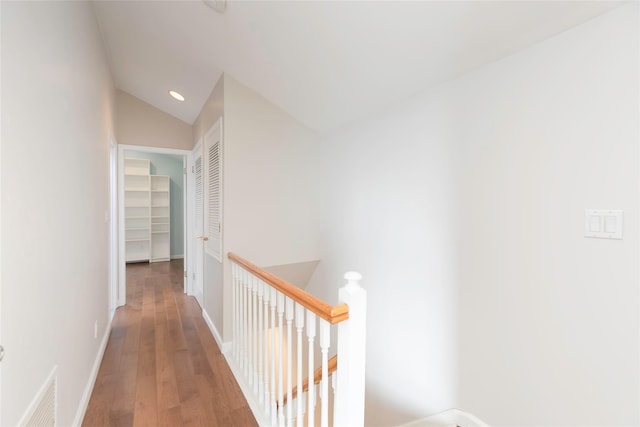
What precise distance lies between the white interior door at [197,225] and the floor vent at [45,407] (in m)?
2.14

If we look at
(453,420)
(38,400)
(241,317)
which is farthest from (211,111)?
(453,420)

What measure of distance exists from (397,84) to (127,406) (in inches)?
112

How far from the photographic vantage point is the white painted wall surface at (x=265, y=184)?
2.47 meters

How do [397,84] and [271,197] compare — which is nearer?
[397,84]

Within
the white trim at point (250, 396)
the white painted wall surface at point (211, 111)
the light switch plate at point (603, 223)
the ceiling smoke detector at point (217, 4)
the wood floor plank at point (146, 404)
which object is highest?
the ceiling smoke detector at point (217, 4)

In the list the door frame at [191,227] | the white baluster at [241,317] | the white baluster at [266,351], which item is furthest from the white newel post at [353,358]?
the door frame at [191,227]

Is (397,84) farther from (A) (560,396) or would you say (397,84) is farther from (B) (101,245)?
(B) (101,245)

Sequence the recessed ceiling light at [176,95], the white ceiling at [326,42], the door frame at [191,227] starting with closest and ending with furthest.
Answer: the white ceiling at [326,42] → the recessed ceiling light at [176,95] → the door frame at [191,227]

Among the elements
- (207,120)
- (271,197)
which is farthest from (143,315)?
(207,120)

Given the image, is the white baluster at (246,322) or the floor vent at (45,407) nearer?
the floor vent at (45,407)

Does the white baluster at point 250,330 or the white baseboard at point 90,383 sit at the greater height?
the white baluster at point 250,330

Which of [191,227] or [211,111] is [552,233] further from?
[191,227]

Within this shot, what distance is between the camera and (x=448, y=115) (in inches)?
70.8

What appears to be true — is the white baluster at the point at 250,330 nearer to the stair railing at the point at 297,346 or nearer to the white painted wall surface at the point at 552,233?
the stair railing at the point at 297,346
